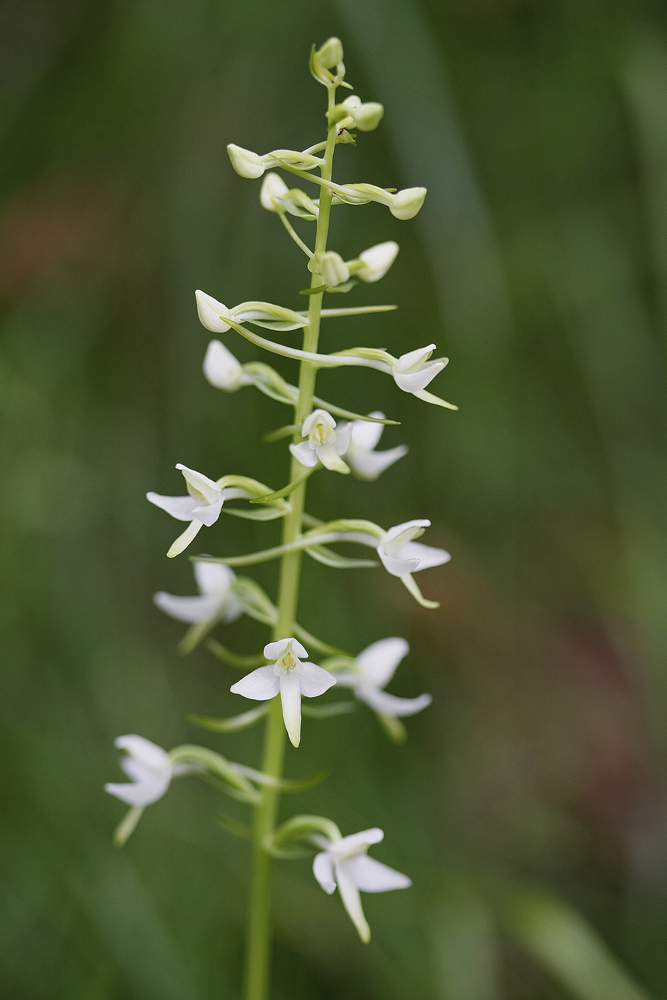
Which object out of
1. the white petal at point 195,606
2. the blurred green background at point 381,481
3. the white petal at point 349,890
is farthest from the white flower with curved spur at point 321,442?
the blurred green background at point 381,481

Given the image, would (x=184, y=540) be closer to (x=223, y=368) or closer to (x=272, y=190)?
(x=223, y=368)

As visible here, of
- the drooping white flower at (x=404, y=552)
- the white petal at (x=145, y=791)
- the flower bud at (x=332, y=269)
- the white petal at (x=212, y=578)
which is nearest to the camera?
the flower bud at (x=332, y=269)

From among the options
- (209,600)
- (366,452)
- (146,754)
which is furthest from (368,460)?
(146,754)

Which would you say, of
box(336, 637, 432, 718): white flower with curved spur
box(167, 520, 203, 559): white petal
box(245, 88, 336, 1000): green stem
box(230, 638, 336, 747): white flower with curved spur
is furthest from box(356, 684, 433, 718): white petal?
box(167, 520, 203, 559): white petal

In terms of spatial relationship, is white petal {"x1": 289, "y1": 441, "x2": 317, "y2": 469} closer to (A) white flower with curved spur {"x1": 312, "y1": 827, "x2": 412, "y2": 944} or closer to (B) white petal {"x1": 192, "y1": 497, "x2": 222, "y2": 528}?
Answer: (B) white petal {"x1": 192, "y1": 497, "x2": 222, "y2": 528}

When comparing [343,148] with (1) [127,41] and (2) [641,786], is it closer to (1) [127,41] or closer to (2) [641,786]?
(1) [127,41]

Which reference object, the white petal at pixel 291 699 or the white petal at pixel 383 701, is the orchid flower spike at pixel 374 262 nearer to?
the white petal at pixel 291 699
